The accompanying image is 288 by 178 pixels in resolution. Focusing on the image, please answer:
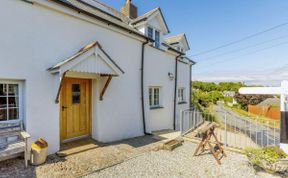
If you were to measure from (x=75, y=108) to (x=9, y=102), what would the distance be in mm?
2280

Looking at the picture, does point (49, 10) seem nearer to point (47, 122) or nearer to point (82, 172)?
point (47, 122)

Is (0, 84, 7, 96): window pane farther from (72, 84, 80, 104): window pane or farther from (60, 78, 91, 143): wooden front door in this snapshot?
(72, 84, 80, 104): window pane

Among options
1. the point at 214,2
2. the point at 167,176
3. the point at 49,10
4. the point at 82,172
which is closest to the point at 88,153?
the point at 82,172

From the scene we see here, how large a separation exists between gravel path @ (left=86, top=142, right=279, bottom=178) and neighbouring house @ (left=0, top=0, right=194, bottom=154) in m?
2.52

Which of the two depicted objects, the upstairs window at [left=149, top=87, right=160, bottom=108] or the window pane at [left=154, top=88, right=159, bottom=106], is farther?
the window pane at [left=154, top=88, right=159, bottom=106]

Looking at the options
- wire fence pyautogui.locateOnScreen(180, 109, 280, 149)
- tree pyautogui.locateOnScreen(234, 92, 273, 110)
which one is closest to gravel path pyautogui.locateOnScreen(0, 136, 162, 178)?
wire fence pyautogui.locateOnScreen(180, 109, 280, 149)

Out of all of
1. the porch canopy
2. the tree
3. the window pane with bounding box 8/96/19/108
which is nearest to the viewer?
the window pane with bounding box 8/96/19/108

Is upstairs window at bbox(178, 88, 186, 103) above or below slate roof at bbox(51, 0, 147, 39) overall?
below

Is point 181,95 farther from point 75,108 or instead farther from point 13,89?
point 13,89

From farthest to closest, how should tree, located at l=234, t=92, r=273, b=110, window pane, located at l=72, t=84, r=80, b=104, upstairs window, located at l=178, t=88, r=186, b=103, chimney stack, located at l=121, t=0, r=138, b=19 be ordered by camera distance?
tree, located at l=234, t=92, r=273, b=110
upstairs window, located at l=178, t=88, r=186, b=103
chimney stack, located at l=121, t=0, r=138, b=19
window pane, located at l=72, t=84, r=80, b=104

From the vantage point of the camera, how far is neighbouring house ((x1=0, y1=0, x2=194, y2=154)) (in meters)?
4.96

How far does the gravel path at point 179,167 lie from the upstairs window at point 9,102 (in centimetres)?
331

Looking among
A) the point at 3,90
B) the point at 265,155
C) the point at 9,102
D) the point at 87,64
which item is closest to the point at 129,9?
the point at 87,64

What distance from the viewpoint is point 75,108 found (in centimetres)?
682
